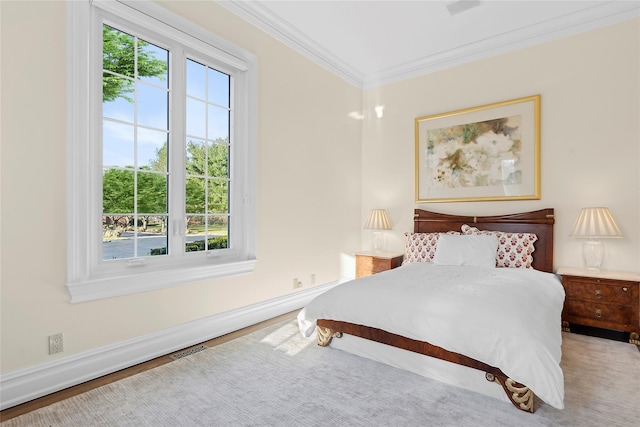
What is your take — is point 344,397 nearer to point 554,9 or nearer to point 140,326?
point 140,326

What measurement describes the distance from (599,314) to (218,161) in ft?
12.4

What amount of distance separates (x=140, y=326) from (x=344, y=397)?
63.5 inches

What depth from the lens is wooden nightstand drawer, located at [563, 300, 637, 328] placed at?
2967mm

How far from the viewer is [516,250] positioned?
3.55 m

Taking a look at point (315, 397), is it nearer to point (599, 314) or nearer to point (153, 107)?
point (153, 107)

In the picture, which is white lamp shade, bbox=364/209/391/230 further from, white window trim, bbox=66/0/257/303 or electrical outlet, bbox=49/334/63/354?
electrical outlet, bbox=49/334/63/354

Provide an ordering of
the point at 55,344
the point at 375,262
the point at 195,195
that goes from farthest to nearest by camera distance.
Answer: the point at 375,262 < the point at 195,195 < the point at 55,344

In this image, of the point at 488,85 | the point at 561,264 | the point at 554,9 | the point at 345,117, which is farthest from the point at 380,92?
the point at 561,264

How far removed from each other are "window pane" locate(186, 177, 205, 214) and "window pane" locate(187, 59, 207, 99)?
781mm

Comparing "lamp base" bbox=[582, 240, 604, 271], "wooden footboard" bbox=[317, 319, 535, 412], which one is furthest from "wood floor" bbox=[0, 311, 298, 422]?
"lamp base" bbox=[582, 240, 604, 271]

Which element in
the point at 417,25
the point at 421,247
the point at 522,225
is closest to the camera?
the point at 417,25

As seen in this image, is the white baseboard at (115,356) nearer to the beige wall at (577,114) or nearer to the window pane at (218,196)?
the window pane at (218,196)

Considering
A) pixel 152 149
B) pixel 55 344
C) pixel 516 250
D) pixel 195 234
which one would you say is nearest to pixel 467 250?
pixel 516 250

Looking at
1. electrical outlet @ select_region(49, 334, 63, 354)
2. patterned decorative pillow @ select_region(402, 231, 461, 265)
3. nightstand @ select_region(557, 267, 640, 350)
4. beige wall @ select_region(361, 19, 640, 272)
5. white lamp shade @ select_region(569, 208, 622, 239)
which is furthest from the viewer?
patterned decorative pillow @ select_region(402, 231, 461, 265)
